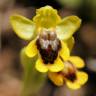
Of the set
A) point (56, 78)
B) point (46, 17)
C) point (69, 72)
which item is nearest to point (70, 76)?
point (69, 72)

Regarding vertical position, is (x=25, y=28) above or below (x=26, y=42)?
above

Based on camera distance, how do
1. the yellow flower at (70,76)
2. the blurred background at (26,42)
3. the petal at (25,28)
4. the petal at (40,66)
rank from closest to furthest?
1. the petal at (40,66)
2. the petal at (25,28)
3. the yellow flower at (70,76)
4. the blurred background at (26,42)

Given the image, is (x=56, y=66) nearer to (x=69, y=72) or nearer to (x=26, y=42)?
(x=69, y=72)

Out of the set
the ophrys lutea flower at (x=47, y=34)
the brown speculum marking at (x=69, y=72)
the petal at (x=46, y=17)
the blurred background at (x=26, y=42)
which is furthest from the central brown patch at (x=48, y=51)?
the blurred background at (x=26, y=42)

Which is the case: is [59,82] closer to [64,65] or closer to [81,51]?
[64,65]

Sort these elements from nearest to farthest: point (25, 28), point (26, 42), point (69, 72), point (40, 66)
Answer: point (40, 66)
point (25, 28)
point (69, 72)
point (26, 42)

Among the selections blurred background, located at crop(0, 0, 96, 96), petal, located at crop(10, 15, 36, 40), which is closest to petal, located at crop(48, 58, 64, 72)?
petal, located at crop(10, 15, 36, 40)

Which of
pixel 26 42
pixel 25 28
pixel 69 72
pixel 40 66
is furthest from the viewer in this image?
pixel 26 42

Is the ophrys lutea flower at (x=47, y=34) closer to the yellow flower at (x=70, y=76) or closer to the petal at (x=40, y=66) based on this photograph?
the petal at (x=40, y=66)
